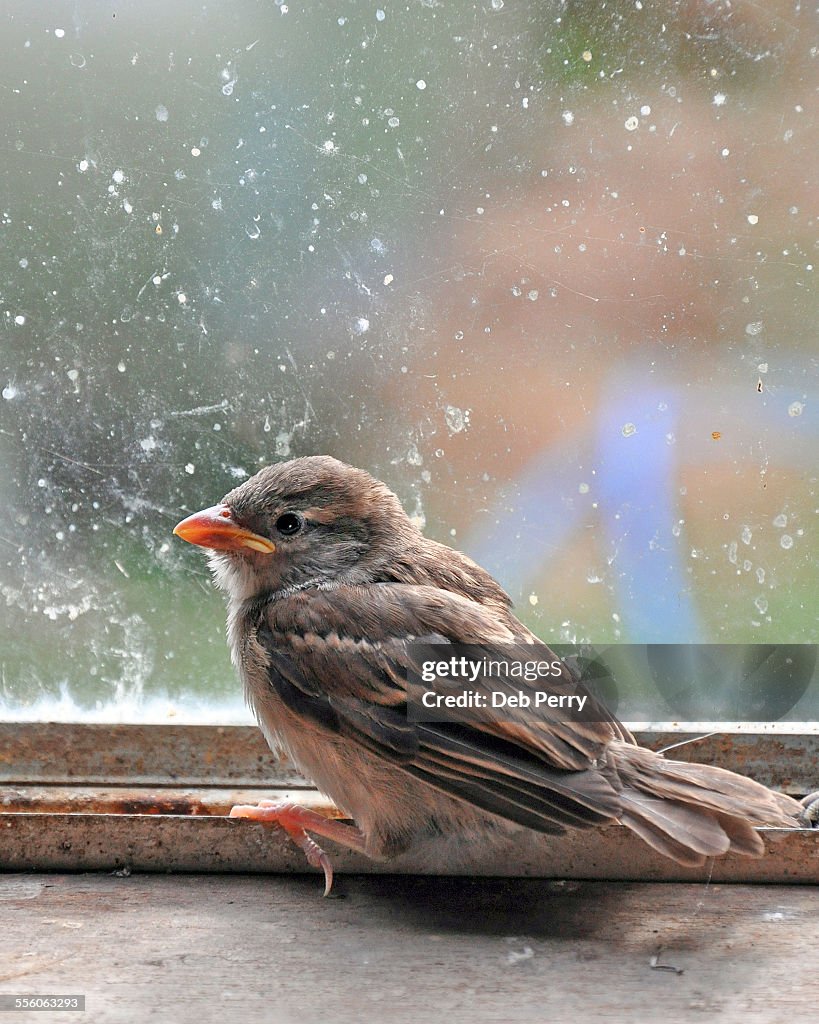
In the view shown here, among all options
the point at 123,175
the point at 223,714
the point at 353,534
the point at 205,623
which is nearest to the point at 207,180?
the point at 123,175

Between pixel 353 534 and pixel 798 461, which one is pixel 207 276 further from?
pixel 798 461

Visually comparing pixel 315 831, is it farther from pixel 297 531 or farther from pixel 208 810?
pixel 297 531

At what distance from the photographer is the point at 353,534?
6.35 feet

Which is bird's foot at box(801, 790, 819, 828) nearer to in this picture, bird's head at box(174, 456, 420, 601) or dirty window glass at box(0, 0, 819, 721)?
dirty window glass at box(0, 0, 819, 721)

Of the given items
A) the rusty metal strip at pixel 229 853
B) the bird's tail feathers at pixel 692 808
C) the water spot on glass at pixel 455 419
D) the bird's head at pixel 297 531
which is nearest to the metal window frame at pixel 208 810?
the rusty metal strip at pixel 229 853

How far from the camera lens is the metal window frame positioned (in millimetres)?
1706

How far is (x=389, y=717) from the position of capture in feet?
5.30

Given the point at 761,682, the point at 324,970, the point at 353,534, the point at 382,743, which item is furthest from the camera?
the point at 761,682

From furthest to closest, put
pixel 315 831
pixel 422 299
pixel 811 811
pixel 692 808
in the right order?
pixel 422 299 < pixel 811 811 < pixel 315 831 < pixel 692 808

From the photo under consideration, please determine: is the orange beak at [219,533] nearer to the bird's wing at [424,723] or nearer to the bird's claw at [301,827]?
the bird's wing at [424,723]

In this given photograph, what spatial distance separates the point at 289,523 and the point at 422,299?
20.3 inches

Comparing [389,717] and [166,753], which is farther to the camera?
[166,753]

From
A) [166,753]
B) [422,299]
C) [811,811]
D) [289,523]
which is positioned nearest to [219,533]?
[289,523]

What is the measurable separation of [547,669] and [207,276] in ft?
3.29
